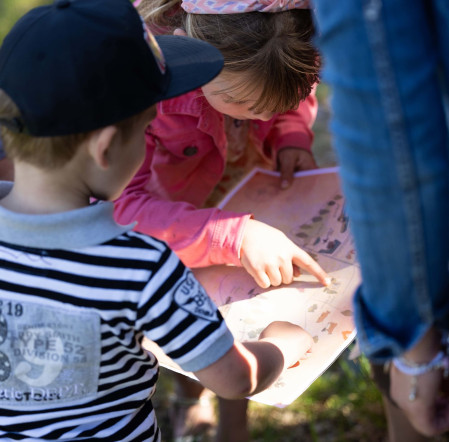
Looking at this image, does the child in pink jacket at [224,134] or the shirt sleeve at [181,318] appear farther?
the child in pink jacket at [224,134]

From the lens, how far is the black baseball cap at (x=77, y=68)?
909mm

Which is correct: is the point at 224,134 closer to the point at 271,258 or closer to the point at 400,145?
the point at 271,258

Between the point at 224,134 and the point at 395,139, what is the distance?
0.98 m

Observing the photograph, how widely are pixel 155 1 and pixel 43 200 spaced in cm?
72

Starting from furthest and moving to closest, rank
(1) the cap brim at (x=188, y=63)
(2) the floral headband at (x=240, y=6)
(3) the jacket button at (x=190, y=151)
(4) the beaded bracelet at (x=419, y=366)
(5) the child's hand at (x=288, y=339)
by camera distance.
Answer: (3) the jacket button at (x=190, y=151)
(2) the floral headband at (x=240, y=6)
(5) the child's hand at (x=288, y=339)
(1) the cap brim at (x=188, y=63)
(4) the beaded bracelet at (x=419, y=366)

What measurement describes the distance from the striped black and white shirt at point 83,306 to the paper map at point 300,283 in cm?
28

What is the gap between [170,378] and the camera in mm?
2086

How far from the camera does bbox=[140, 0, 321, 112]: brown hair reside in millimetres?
1335

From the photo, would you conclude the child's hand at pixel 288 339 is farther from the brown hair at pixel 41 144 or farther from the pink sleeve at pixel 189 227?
the brown hair at pixel 41 144

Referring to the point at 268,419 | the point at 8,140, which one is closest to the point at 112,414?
the point at 8,140

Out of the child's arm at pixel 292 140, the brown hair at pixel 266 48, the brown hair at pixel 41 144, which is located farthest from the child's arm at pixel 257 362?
the child's arm at pixel 292 140

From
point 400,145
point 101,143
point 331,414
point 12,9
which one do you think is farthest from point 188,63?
point 12,9

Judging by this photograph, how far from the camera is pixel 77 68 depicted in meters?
0.90

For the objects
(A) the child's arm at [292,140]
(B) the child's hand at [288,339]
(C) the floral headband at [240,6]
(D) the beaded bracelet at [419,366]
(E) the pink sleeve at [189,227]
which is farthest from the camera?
(A) the child's arm at [292,140]
